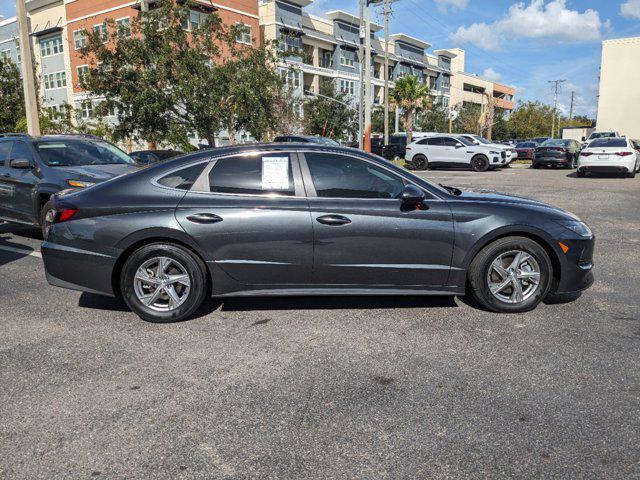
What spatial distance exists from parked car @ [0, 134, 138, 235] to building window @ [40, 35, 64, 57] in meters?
51.0

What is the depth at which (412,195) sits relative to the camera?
4449 mm

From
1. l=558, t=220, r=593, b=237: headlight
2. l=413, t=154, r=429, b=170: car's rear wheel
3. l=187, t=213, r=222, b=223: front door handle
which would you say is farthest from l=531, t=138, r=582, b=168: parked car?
l=187, t=213, r=222, b=223: front door handle

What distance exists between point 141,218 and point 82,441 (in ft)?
7.03

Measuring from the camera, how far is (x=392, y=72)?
74875mm

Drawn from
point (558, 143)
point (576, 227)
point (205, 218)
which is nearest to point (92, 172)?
point (205, 218)

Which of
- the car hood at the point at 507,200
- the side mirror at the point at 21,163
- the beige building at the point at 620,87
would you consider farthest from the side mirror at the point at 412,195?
the beige building at the point at 620,87

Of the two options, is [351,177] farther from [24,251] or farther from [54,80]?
[54,80]

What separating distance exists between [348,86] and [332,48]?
15.9ft

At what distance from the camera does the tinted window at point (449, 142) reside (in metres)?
24.9

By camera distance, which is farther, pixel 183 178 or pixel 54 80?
pixel 54 80

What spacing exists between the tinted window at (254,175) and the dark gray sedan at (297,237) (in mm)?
10

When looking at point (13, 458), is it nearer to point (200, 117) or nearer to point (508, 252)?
point (508, 252)

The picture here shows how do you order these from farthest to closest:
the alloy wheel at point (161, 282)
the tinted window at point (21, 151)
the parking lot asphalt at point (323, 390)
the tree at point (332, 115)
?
the tree at point (332, 115) → the tinted window at point (21, 151) → the alloy wheel at point (161, 282) → the parking lot asphalt at point (323, 390)

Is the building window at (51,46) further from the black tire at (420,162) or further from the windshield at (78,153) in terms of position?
the windshield at (78,153)
